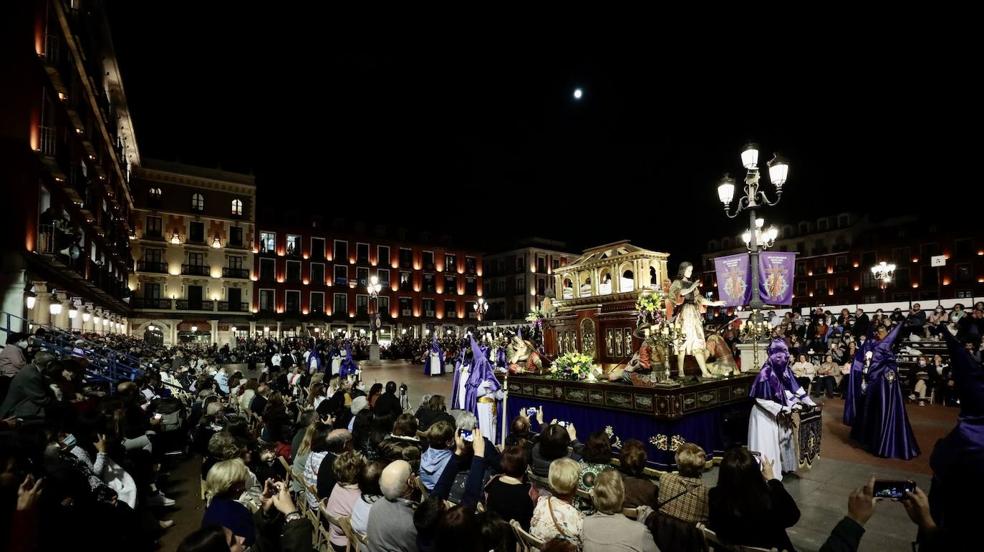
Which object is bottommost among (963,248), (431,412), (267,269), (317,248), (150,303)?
(431,412)

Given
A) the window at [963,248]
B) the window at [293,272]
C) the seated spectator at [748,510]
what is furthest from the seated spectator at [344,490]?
the window at [963,248]

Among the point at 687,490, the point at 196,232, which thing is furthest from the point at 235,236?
the point at 687,490

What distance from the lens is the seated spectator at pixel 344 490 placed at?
3992 millimetres

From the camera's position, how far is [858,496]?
2.34m

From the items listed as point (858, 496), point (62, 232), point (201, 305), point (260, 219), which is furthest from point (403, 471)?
point (260, 219)

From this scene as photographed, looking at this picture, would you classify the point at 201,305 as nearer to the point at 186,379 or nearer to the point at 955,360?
the point at 186,379

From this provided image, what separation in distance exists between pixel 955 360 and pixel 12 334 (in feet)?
45.6

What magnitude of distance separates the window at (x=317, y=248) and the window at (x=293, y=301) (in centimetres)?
431

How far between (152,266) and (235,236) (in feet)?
23.0

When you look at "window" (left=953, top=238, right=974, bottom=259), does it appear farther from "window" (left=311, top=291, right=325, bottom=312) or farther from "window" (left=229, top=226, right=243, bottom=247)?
"window" (left=229, top=226, right=243, bottom=247)

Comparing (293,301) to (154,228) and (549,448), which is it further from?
(549,448)

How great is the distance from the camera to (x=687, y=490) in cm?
359

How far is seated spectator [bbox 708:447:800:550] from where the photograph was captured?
287 centimetres

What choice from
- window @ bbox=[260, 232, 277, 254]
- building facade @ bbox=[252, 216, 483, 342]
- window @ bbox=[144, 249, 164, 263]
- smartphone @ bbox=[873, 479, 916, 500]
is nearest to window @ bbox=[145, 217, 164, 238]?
window @ bbox=[144, 249, 164, 263]
